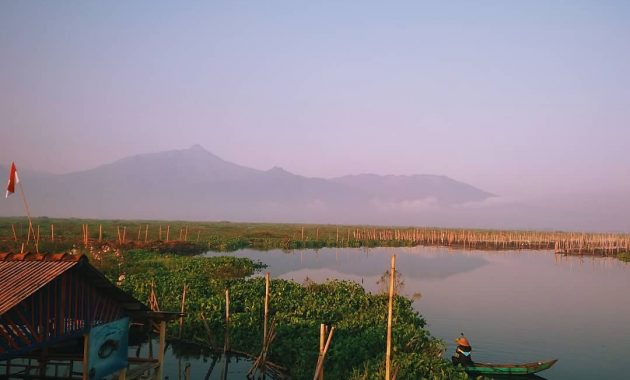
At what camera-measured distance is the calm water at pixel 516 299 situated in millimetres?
19609

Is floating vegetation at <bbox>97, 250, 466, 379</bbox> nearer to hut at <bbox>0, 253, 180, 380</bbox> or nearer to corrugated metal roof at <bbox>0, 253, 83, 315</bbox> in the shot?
hut at <bbox>0, 253, 180, 380</bbox>

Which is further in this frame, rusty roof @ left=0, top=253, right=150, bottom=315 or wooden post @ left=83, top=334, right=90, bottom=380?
wooden post @ left=83, top=334, right=90, bottom=380

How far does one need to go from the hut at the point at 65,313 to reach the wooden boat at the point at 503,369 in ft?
31.8

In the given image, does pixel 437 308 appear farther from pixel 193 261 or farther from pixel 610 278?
pixel 610 278

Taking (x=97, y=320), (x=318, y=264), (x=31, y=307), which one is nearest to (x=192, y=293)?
(x=97, y=320)

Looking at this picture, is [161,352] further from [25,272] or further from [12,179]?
[12,179]

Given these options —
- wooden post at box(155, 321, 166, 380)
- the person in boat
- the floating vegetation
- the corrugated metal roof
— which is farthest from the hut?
the person in boat

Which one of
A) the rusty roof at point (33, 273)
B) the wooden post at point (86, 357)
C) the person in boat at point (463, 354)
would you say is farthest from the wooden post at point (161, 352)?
the person in boat at point (463, 354)

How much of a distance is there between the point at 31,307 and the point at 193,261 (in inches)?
1103

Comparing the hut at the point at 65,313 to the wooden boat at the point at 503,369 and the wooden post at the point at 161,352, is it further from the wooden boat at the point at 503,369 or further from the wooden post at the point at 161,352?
the wooden boat at the point at 503,369

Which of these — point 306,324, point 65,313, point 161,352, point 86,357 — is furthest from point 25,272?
point 306,324

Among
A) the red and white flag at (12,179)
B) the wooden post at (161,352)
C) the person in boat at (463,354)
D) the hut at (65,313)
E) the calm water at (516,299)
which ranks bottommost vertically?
the calm water at (516,299)

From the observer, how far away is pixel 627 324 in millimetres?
25344

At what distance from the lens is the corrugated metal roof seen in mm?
7367
